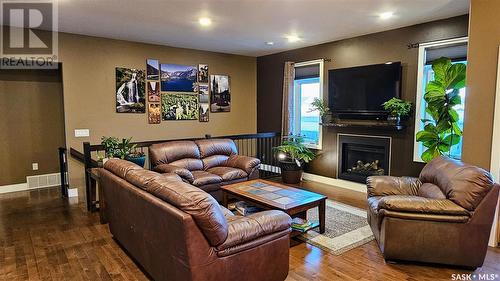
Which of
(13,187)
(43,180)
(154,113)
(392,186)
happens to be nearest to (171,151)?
(154,113)

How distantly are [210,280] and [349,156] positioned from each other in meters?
4.39

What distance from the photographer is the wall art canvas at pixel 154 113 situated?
238 inches

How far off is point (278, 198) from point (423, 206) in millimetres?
1418

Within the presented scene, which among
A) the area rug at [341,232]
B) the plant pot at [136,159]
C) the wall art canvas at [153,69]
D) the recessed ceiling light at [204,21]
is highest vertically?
the recessed ceiling light at [204,21]

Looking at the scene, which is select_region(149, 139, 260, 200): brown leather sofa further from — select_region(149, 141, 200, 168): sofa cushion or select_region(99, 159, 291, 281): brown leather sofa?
select_region(99, 159, 291, 281): brown leather sofa

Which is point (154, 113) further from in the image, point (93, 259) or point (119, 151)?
point (93, 259)

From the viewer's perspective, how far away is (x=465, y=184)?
268cm

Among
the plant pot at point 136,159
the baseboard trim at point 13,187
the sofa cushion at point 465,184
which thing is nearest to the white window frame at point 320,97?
the sofa cushion at point 465,184

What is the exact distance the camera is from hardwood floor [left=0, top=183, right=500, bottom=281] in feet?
8.92

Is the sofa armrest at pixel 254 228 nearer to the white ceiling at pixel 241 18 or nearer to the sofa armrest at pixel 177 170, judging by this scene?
the sofa armrest at pixel 177 170

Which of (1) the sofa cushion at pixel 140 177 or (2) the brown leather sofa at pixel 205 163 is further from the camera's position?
(2) the brown leather sofa at pixel 205 163

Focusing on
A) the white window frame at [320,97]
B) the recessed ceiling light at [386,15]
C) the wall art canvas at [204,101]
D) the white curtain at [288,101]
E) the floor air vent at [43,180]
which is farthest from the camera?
the wall art canvas at [204,101]

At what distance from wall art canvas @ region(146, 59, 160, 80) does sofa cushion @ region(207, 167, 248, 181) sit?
2.35 m

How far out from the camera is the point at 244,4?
3797 millimetres
